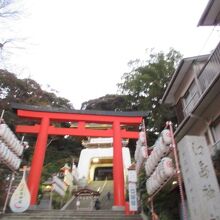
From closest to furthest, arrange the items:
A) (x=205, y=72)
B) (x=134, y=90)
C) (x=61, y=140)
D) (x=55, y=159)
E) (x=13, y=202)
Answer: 1. (x=205, y=72)
2. (x=13, y=202)
3. (x=134, y=90)
4. (x=55, y=159)
5. (x=61, y=140)

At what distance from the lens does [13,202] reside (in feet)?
36.9

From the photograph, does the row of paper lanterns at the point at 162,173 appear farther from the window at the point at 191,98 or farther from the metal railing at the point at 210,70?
the window at the point at 191,98

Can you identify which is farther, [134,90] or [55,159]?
[55,159]

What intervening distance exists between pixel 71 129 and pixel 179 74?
693cm

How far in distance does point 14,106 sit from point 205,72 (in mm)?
10337

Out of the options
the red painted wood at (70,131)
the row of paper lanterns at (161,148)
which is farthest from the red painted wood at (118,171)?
the row of paper lanterns at (161,148)

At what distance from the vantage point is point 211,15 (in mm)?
10203

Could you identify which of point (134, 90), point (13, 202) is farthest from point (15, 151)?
point (134, 90)

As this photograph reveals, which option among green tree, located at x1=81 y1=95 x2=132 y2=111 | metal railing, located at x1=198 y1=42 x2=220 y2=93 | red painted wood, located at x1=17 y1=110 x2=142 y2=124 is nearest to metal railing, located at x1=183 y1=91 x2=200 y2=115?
metal railing, located at x1=198 y1=42 x2=220 y2=93

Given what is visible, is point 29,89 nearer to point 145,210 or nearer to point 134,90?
point 134,90

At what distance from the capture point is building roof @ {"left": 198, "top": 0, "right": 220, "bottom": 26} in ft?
31.7

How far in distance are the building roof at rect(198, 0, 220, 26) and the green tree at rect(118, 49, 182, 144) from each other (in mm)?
16462

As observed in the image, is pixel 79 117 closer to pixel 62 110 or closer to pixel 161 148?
pixel 62 110

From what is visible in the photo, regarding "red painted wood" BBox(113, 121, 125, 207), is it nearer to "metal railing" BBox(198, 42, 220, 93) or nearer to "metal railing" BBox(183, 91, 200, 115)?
"metal railing" BBox(183, 91, 200, 115)
